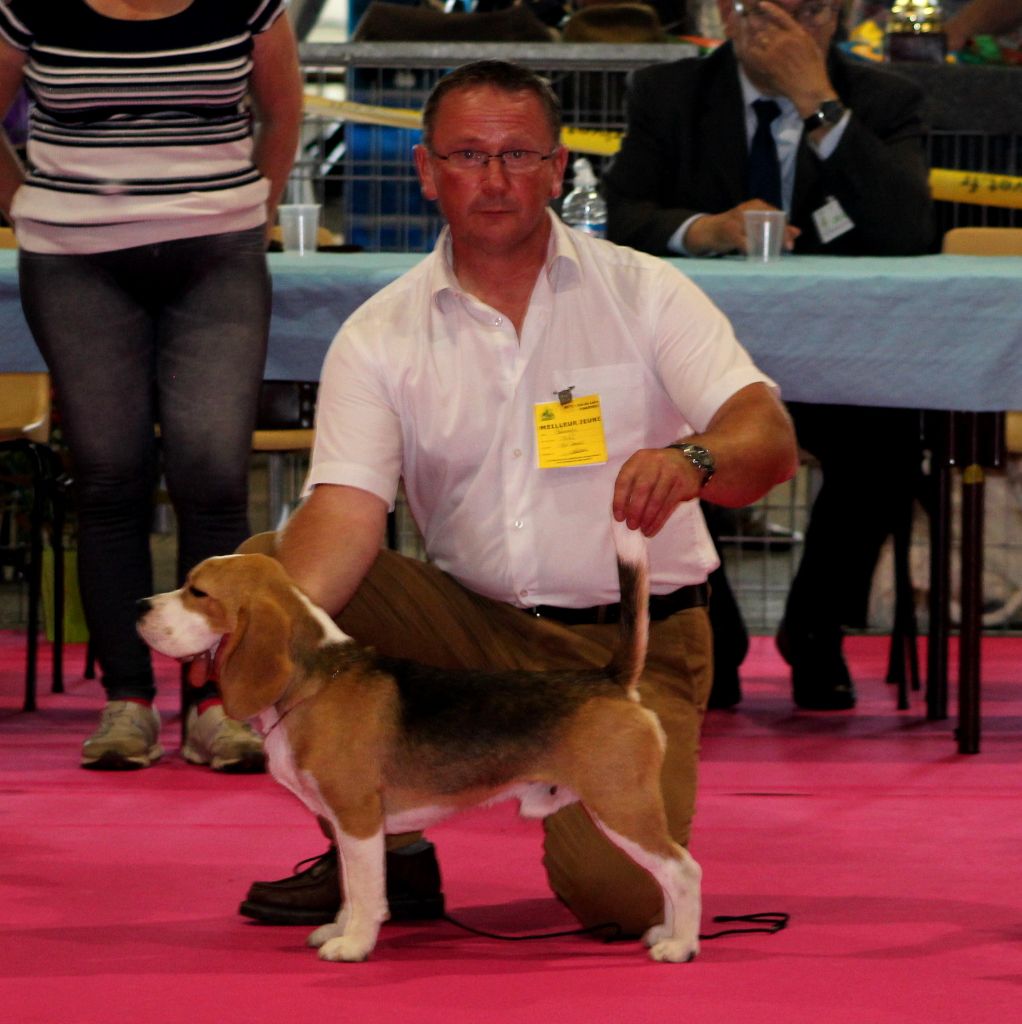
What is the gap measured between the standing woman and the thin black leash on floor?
120cm

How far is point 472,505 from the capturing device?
2.83m

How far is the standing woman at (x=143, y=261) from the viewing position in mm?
3514

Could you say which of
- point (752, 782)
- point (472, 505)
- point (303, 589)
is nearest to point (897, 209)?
point (752, 782)

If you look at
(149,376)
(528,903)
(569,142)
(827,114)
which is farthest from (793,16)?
(528,903)

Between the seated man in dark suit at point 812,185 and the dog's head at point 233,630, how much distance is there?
7.66ft

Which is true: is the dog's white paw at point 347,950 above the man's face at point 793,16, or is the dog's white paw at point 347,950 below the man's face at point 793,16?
below

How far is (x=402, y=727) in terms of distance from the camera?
92.8 inches

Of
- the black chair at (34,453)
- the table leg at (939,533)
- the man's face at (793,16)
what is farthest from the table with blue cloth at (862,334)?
the man's face at (793,16)

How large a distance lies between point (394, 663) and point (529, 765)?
0.23m

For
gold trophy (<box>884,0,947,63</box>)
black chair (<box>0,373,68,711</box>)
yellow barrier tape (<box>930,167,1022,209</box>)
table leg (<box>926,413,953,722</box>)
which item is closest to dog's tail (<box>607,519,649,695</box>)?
table leg (<box>926,413,953,722</box>)

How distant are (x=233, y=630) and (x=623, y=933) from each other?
0.72 meters

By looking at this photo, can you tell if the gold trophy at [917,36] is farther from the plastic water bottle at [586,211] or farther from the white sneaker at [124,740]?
the white sneaker at [124,740]

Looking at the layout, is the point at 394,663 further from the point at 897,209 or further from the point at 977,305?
the point at 897,209

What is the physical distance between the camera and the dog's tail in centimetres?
231
